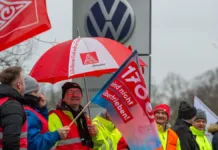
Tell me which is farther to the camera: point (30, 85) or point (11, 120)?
point (30, 85)

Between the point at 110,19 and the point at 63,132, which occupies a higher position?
the point at 110,19

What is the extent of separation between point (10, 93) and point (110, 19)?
4.91 metres

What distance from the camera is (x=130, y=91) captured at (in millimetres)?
7770

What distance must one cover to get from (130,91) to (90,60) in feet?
2.07

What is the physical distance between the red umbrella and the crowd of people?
0.61ft

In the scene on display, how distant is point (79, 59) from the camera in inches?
318

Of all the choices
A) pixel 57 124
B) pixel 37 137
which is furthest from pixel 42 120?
pixel 57 124

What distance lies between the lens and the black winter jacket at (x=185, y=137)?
33.3 feet

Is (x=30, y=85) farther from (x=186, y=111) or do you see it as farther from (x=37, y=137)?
(x=186, y=111)

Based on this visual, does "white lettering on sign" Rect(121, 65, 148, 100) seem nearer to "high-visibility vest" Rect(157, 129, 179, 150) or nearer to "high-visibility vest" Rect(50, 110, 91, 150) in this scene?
"high-visibility vest" Rect(50, 110, 91, 150)

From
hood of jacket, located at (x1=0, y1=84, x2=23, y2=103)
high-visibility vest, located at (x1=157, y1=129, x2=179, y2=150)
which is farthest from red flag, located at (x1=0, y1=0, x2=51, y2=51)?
high-visibility vest, located at (x1=157, y1=129, x2=179, y2=150)

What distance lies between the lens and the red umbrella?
802 cm

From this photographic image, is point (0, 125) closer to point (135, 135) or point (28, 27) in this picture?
point (28, 27)

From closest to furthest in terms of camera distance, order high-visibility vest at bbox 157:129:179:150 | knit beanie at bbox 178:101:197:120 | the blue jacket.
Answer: the blue jacket < high-visibility vest at bbox 157:129:179:150 < knit beanie at bbox 178:101:197:120
